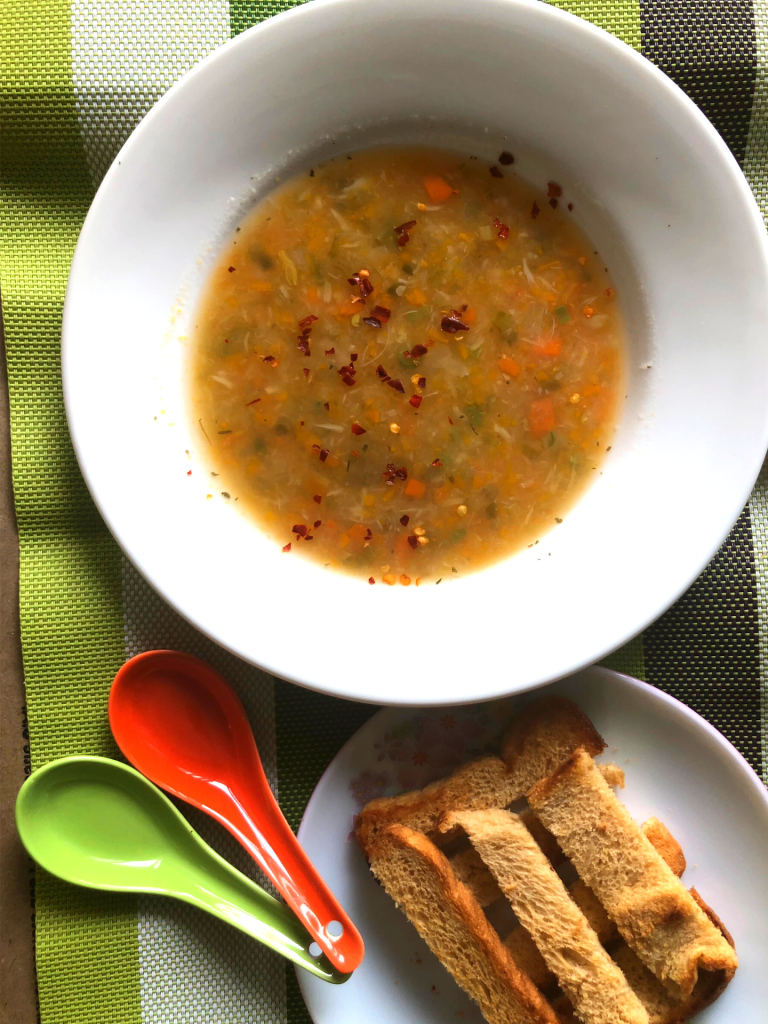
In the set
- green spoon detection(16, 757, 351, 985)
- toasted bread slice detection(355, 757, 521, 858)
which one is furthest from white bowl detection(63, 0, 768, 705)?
green spoon detection(16, 757, 351, 985)

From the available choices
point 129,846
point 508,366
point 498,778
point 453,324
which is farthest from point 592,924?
point 453,324

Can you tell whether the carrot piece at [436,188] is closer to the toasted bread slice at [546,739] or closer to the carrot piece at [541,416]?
the carrot piece at [541,416]

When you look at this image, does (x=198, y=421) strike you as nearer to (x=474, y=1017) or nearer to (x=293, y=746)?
(x=293, y=746)

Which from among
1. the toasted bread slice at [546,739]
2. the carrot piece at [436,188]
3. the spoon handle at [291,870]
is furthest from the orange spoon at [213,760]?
the carrot piece at [436,188]

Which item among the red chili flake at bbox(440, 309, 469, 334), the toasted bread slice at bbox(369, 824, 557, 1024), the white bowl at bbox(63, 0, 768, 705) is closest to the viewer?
the white bowl at bbox(63, 0, 768, 705)

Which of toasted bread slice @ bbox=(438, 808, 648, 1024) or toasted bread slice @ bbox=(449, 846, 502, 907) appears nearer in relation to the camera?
toasted bread slice @ bbox=(438, 808, 648, 1024)

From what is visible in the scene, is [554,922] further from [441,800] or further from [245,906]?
[245,906]

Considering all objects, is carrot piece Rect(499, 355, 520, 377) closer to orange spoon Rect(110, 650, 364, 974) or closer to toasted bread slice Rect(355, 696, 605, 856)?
toasted bread slice Rect(355, 696, 605, 856)
